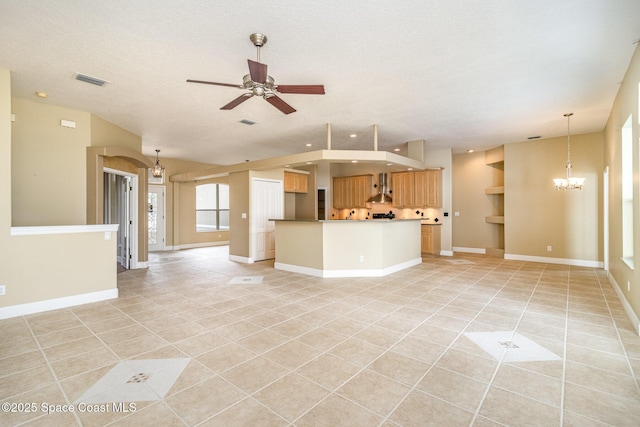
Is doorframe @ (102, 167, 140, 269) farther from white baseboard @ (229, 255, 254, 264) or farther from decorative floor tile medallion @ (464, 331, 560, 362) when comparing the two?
decorative floor tile medallion @ (464, 331, 560, 362)

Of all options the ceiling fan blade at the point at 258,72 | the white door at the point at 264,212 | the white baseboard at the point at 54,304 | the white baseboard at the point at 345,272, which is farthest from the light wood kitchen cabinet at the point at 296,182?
the ceiling fan blade at the point at 258,72

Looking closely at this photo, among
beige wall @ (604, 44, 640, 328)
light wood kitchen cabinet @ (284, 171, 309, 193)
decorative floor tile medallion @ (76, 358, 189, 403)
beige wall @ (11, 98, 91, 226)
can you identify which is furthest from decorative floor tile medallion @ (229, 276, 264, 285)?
beige wall @ (604, 44, 640, 328)

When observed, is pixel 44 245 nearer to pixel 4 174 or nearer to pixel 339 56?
pixel 4 174

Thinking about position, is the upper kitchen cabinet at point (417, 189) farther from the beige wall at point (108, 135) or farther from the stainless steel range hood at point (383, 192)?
the beige wall at point (108, 135)

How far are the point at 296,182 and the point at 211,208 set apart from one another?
20.3 ft

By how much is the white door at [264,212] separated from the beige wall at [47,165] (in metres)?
3.45

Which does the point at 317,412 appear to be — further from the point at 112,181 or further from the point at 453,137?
the point at 112,181

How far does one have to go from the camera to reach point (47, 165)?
16.0ft

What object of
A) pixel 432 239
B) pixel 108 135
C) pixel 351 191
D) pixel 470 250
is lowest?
pixel 470 250

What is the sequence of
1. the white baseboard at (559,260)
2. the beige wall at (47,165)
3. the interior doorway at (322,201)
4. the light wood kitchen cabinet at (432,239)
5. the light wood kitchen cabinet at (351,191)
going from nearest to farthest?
the beige wall at (47,165) < the white baseboard at (559,260) < the light wood kitchen cabinet at (432,239) < the light wood kitchen cabinet at (351,191) < the interior doorway at (322,201)

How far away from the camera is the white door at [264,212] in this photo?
756 centimetres

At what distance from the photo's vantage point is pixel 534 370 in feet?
7.70

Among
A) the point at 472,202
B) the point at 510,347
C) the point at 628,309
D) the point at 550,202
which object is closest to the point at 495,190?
the point at 472,202

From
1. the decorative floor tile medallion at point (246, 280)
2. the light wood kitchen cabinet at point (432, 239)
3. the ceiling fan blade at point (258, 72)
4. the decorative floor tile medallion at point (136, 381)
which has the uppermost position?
the ceiling fan blade at point (258, 72)
